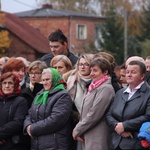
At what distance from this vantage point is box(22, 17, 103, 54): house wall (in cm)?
4922

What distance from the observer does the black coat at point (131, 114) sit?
611 centimetres

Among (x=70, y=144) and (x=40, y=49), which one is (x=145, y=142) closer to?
(x=70, y=144)

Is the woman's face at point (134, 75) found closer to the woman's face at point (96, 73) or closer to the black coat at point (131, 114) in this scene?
the black coat at point (131, 114)

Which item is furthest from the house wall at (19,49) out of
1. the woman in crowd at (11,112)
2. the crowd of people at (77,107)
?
the woman in crowd at (11,112)

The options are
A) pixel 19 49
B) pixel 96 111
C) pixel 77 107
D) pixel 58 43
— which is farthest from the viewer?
pixel 19 49

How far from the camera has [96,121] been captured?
6566mm

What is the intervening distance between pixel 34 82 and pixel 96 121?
1489 mm

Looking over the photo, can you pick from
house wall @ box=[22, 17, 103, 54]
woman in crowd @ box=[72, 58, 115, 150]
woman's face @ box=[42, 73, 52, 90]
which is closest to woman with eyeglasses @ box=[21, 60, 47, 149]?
woman's face @ box=[42, 73, 52, 90]

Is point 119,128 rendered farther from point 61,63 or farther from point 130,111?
point 61,63

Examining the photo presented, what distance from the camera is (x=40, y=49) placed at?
40.0 metres

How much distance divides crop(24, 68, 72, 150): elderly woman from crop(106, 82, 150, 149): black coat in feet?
2.21

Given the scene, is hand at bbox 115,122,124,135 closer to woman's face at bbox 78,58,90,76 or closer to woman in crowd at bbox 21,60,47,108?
woman's face at bbox 78,58,90,76

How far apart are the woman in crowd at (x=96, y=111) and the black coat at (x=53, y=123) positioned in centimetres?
19

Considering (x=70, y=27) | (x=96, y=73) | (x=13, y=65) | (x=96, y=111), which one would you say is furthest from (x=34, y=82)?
A: (x=70, y=27)
